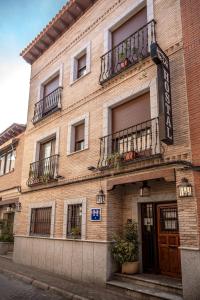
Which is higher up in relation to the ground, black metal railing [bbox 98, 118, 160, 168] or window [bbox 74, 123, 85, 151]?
window [bbox 74, 123, 85, 151]

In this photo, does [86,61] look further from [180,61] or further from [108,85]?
[180,61]

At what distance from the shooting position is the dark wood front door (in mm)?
7328

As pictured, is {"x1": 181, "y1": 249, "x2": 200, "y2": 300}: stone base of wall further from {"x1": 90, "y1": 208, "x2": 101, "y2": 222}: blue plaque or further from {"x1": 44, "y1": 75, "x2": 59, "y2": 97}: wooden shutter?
{"x1": 44, "y1": 75, "x2": 59, "y2": 97}: wooden shutter

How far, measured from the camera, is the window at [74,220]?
912 centimetres

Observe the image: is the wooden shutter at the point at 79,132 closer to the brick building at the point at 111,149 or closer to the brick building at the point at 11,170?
the brick building at the point at 111,149

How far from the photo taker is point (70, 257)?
9.05 m

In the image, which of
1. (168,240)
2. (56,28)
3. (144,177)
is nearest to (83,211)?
(144,177)

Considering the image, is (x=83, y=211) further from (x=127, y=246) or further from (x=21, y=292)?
(x=21, y=292)

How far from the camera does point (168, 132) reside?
6594mm

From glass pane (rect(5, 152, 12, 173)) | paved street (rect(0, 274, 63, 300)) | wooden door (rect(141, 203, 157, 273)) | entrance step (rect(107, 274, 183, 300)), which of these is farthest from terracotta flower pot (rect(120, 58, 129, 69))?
glass pane (rect(5, 152, 12, 173))

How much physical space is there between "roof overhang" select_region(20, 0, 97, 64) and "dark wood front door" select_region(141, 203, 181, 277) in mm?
8829

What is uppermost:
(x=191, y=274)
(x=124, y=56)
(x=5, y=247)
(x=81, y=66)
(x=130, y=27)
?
(x=130, y=27)

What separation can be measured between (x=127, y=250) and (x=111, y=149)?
123 inches

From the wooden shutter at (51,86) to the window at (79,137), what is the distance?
10.6 ft
